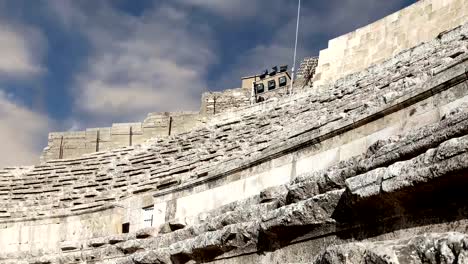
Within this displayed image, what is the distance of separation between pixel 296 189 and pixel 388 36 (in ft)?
41.5

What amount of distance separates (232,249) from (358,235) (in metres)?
1.44

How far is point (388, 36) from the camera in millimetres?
16438

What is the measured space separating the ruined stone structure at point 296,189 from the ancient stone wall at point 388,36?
153 millimetres

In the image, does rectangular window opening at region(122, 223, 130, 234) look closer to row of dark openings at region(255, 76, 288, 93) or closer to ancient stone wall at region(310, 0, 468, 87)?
ancient stone wall at region(310, 0, 468, 87)

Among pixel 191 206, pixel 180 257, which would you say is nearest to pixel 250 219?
pixel 180 257

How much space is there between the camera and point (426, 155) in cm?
331

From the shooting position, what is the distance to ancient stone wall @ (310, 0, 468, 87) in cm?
1482

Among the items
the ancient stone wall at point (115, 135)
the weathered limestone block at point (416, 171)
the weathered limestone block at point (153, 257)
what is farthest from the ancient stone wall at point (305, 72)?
the weathered limestone block at point (416, 171)

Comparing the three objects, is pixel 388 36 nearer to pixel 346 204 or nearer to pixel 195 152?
pixel 195 152

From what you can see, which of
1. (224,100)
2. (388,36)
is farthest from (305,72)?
(388,36)

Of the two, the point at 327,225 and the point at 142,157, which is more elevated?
the point at 142,157

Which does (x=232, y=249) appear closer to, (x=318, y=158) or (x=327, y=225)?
(x=327, y=225)

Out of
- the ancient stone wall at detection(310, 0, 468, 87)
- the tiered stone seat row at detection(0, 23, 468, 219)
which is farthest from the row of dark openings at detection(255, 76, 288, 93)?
the ancient stone wall at detection(310, 0, 468, 87)

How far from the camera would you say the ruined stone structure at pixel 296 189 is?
3.22 meters
